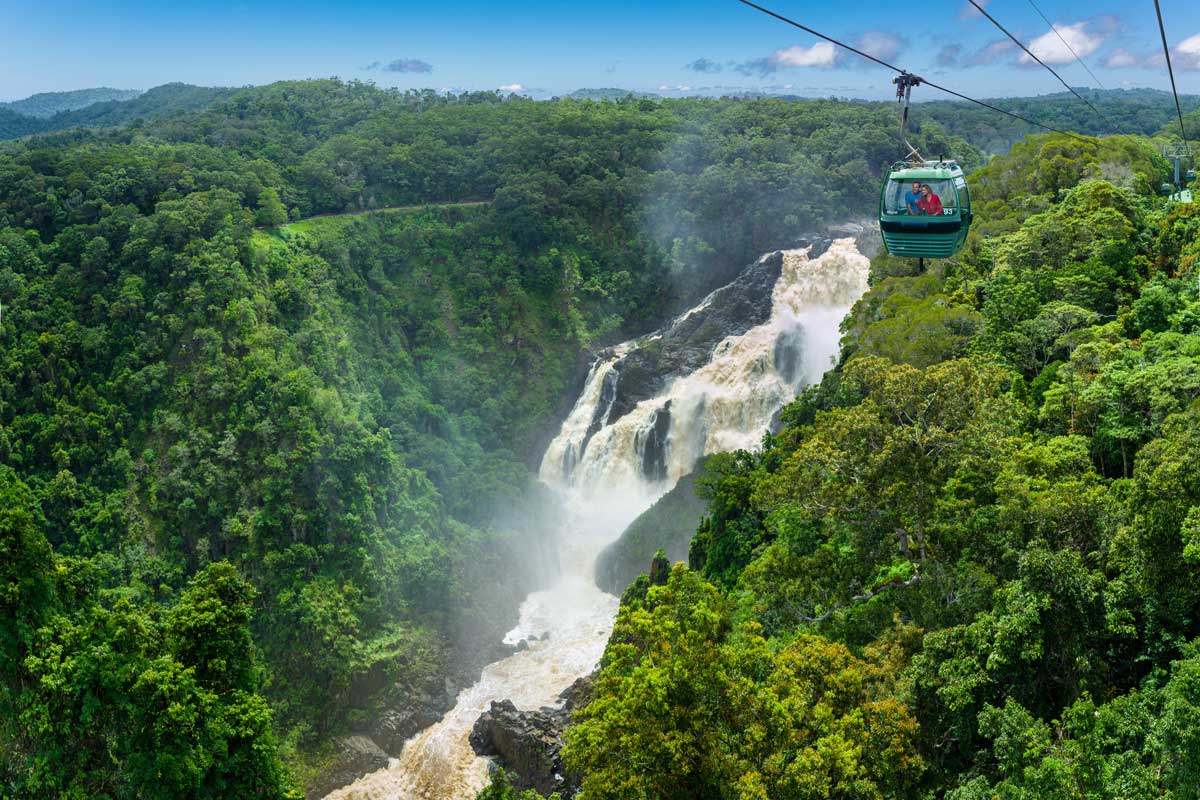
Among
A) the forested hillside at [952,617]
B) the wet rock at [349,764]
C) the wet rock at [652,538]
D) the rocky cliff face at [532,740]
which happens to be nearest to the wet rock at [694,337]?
the wet rock at [652,538]

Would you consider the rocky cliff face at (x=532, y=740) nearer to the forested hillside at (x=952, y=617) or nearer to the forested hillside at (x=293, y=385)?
the forested hillside at (x=293, y=385)

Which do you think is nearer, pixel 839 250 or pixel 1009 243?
pixel 1009 243

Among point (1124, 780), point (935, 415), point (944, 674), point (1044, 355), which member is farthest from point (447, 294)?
point (1124, 780)

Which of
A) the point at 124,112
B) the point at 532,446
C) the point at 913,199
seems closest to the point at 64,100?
the point at 124,112

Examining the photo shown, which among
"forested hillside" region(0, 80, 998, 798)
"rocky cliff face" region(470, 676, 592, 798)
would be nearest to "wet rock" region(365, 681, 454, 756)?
"forested hillside" region(0, 80, 998, 798)

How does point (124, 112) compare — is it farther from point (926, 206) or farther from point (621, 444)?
point (926, 206)

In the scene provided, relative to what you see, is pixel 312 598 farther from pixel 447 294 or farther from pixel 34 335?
pixel 447 294

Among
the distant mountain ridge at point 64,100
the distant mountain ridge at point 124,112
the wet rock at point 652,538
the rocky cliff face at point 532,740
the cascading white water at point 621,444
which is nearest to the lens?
the rocky cliff face at point 532,740
